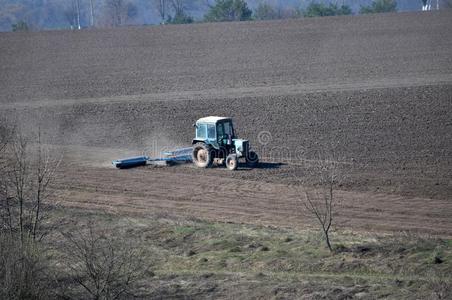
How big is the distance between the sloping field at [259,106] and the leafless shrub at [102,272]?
6.58 metres

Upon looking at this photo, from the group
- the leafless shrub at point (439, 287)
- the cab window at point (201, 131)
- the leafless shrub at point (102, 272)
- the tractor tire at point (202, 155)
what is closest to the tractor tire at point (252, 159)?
the tractor tire at point (202, 155)

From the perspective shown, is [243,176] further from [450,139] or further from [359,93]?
[359,93]

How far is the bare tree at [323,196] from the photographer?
22.1 m

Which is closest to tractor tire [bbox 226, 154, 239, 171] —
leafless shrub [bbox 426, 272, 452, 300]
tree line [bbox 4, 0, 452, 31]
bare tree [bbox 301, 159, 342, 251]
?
bare tree [bbox 301, 159, 342, 251]

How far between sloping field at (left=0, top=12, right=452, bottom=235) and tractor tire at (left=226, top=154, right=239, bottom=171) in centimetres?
42

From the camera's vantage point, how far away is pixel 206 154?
32188 millimetres

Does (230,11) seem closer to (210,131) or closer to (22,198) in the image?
(210,131)

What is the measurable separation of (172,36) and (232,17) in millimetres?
25167

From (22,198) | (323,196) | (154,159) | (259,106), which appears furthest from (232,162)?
(259,106)

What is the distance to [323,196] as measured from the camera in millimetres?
26828

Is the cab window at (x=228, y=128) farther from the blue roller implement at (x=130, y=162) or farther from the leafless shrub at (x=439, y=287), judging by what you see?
the leafless shrub at (x=439, y=287)

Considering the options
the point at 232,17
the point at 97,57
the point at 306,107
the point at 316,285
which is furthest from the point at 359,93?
the point at 232,17

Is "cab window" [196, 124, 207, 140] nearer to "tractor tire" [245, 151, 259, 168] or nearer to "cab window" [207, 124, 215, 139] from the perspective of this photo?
"cab window" [207, 124, 215, 139]

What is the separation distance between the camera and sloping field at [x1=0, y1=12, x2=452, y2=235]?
27.6m
